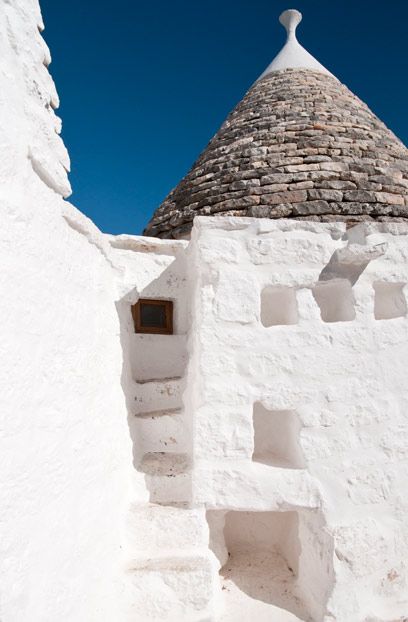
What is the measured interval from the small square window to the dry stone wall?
47.0 inches

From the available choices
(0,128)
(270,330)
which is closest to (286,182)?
(270,330)

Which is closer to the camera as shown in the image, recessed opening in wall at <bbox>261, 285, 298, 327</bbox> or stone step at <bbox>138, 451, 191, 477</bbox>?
stone step at <bbox>138, 451, 191, 477</bbox>

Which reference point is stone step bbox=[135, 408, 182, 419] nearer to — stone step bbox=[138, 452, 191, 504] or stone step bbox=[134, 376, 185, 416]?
stone step bbox=[134, 376, 185, 416]

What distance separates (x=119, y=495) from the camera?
9.50ft

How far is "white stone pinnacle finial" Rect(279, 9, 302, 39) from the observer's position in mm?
6969

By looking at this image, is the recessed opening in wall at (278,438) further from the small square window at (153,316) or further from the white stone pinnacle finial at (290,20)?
the white stone pinnacle finial at (290,20)

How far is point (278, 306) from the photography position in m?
3.47

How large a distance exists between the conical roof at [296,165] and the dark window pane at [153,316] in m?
1.21

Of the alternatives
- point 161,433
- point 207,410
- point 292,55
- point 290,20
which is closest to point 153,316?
point 161,433

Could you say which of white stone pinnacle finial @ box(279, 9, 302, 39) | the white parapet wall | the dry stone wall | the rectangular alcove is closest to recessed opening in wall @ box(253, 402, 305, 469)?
the white parapet wall

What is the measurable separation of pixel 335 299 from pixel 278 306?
0.42 meters

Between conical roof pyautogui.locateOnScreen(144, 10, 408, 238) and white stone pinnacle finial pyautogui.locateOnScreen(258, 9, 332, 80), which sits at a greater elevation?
white stone pinnacle finial pyautogui.locateOnScreen(258, 9, 332, 80)

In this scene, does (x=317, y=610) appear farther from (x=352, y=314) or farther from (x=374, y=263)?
(x=374, y=263)

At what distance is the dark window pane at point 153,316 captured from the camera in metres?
4.00
